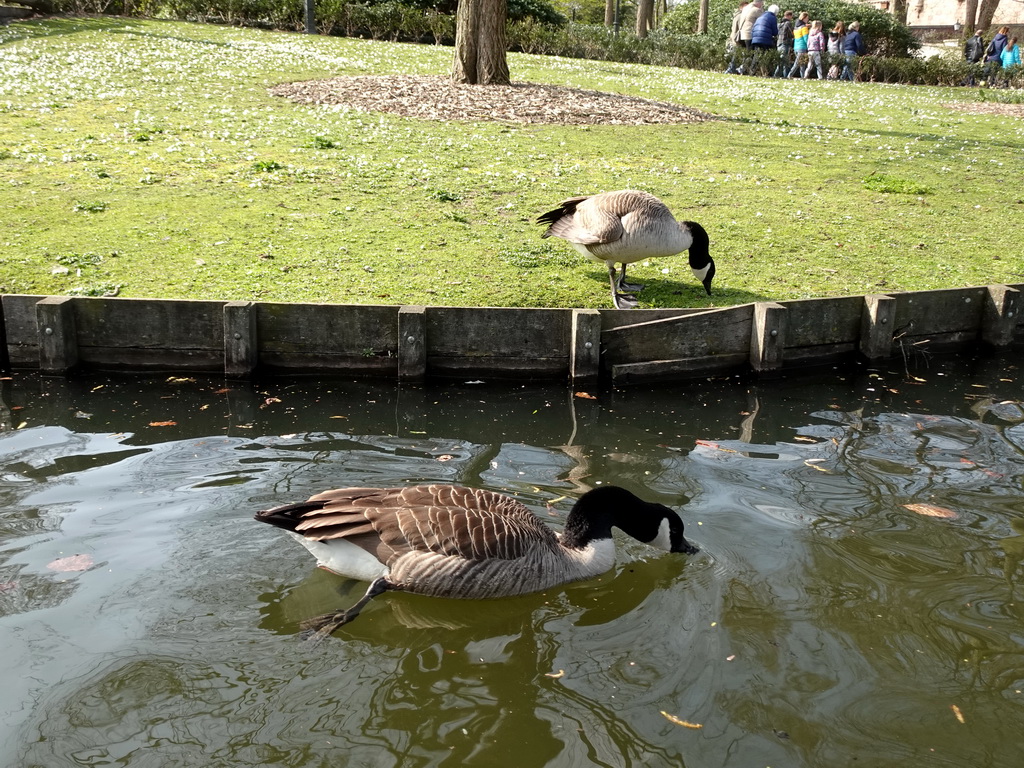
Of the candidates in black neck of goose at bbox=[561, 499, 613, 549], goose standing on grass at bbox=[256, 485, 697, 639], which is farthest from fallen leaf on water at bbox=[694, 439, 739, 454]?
goose standing on grass at bbox=[256, 485, 697, 639]

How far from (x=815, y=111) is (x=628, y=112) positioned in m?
6.10

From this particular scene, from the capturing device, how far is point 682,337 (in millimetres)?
10266

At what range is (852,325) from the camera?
1090cm

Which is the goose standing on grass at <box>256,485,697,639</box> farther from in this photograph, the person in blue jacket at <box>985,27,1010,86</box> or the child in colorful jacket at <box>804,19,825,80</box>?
the person in blue jacket at <box>985,27,1010,86</box>

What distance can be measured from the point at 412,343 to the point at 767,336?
13.1 ft

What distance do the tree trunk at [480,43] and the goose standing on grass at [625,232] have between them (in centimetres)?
1259

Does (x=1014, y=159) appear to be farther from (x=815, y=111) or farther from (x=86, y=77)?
(x=86, y=77)

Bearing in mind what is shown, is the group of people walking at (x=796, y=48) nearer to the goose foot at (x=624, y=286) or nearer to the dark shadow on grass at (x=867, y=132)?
the dark shadow on grass at (x=867, y=132)

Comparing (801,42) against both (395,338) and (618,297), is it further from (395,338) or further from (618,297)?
(395,338)

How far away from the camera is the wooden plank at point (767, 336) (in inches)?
403

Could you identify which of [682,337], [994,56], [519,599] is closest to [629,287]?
[682,337]

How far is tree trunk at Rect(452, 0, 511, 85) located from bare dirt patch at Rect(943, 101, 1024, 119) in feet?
47.6

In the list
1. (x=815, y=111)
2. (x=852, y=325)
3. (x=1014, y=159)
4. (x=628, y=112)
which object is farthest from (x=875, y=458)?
(x=815, y=111)

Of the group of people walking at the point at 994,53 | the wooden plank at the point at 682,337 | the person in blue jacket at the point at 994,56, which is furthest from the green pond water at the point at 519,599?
the group of people walking at the point at 994,53
